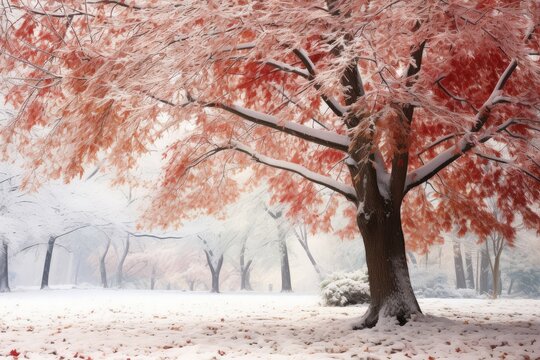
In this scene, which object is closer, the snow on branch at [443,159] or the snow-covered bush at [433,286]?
the snow on branch at [443,159]

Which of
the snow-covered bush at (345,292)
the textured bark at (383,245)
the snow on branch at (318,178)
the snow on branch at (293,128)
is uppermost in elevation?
the snow on branch at (293,128)

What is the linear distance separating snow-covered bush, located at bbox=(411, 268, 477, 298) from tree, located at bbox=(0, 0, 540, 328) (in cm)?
1243

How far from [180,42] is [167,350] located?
11.9 ft

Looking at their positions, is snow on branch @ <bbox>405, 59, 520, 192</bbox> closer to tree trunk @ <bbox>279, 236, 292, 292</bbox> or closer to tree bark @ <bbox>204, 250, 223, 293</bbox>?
tree trunk @ <bbox>279, 236, 292, 292</bbox>

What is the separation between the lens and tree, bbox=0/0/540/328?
471 centimetres

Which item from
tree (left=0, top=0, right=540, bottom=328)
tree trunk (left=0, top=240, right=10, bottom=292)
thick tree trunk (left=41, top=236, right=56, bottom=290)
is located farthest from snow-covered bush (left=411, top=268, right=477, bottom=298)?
tree trunk (left=0, top=240, right=10, bottom=292)

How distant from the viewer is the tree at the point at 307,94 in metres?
4.71

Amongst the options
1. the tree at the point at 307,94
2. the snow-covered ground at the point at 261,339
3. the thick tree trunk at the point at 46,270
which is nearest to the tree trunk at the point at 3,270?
the thick tree trunk at the point at 46,270

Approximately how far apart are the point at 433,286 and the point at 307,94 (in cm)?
2216

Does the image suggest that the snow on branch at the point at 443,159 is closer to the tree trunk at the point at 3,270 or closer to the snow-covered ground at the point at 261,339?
the snow-covered ground at the point at 261,339

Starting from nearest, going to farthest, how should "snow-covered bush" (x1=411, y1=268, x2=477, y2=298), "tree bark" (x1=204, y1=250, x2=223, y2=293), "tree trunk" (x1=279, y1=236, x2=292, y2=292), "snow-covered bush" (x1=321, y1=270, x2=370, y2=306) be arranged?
"snow-covered bush" (x1=321, y1=270, x2=370, y2=306) → "snow-covered bush" (x1=411, y1=268, x2=477, y2=298) → "tree trunk" (x1=279, y1=236, x2=292, y2=292) → "tree bark" (x1=204, y1=250, x2=223, y2=293)

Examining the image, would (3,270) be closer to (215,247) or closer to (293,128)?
(215,247)

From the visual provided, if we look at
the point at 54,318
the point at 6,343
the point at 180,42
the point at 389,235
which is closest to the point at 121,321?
the point at 54,318

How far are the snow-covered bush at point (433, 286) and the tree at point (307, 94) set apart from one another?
12.4m
